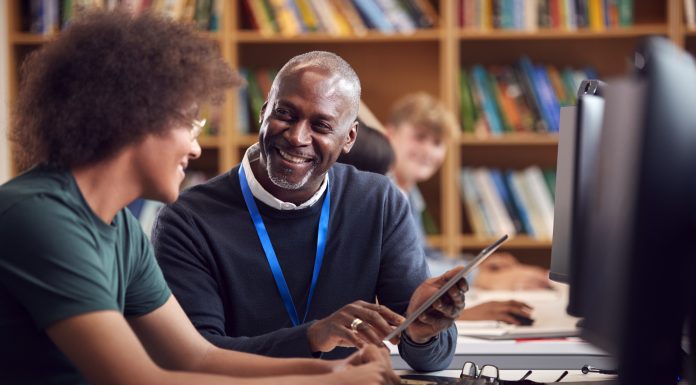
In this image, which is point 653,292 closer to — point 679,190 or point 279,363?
point 679,190

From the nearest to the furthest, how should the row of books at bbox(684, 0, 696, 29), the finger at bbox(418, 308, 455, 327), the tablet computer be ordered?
the tablet computer → the finger at bbox(418, 308, 455, 327) → the row of books at bbox(684, 0, 696, 29)

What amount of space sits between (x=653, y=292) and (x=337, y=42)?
10.5 feet

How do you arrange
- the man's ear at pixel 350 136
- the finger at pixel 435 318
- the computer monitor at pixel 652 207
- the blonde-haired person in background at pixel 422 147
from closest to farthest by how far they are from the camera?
the computer monitor at pixel 652 207 < the finger at pixel 435 318 < the man's ear at pixel 350 136 < the blonde-haired person in background at pixel 422 147

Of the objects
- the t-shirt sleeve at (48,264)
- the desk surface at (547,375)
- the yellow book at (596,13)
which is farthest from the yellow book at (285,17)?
the t-shirt sleeve at (48,264)

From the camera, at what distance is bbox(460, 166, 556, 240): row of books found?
153 inches

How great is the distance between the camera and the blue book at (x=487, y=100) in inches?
153

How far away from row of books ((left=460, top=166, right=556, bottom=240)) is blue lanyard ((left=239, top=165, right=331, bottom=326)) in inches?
84.5

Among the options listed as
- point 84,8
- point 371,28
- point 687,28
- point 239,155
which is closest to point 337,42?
point 371,28

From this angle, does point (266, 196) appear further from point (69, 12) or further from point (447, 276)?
A: point (69, 12)

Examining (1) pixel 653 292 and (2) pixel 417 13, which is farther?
(2) pixel 417 13

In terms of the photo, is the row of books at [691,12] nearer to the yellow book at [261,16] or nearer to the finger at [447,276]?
the yellow book at [261,16]

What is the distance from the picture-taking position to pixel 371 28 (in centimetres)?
386

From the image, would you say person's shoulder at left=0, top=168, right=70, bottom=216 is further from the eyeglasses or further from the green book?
the green book

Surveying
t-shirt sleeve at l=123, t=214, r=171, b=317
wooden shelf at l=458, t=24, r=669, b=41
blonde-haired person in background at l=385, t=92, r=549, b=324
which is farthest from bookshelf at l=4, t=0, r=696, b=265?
t-shirt sleeve at l=123, t=214, r=171, b=317
